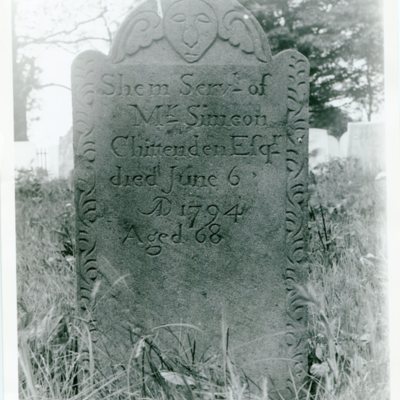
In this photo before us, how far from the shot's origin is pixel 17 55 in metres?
5.54

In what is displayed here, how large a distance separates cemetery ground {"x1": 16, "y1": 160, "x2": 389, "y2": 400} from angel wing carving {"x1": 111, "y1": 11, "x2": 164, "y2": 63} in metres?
1.44

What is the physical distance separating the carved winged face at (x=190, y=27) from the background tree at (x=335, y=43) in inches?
151

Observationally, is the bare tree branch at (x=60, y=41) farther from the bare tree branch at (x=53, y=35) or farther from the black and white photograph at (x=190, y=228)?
the black and white photograph at (x=190, y=228)

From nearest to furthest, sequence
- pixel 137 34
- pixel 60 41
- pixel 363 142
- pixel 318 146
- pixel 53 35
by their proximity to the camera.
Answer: pixel 137 34 → pixel 53 35 → pixel 60 41 → pixel 363 142 → pixel 318 146

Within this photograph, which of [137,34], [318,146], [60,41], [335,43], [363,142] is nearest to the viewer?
[137,34]

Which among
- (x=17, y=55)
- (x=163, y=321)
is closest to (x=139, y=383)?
(x=163, y=321)

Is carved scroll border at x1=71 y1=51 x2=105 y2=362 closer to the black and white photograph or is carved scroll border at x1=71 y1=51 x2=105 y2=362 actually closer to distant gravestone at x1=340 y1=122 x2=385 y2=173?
the black and white photograph

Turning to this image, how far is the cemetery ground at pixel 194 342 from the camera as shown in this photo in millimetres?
3123

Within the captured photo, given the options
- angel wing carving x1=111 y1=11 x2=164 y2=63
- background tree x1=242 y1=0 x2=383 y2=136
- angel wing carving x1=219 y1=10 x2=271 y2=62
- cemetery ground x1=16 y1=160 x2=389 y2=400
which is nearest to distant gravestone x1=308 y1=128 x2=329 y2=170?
background tree x1=242 y1=0 x2=383 y2=136

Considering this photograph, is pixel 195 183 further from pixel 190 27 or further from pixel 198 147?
pixel 190 27

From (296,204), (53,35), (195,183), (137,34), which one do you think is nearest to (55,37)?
(53,35)

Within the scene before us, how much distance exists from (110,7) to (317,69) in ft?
9.88

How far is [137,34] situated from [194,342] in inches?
65.2

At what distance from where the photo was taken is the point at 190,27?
3139 mm
